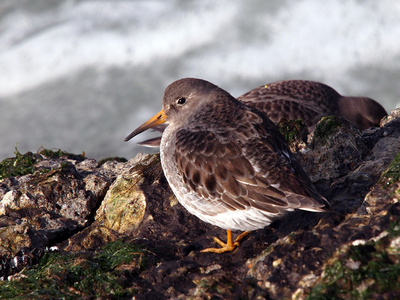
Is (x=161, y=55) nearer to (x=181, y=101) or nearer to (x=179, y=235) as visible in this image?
(x=181, y=101)

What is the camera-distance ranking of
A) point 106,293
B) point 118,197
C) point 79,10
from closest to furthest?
point 106,293, point 118,197, point 79,10

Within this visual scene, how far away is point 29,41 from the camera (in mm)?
13727

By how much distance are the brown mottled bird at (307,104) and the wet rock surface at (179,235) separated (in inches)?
60.5

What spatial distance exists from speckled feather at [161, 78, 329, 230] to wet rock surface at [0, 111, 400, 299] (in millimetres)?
302

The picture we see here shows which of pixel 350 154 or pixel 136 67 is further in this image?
pixel 136 67

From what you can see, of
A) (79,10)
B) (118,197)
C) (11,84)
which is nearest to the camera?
(118,197)

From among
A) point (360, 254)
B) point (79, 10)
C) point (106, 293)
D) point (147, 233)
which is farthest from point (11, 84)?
point (360, 254)

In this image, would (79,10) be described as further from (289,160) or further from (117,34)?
(289,160)

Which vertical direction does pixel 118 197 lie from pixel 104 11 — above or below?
below

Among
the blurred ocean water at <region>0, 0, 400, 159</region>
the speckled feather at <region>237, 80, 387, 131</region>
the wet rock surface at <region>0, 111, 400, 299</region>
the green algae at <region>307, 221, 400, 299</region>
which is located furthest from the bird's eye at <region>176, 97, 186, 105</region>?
the blurred ocean water at <region>0, 0, 400, 159</region>

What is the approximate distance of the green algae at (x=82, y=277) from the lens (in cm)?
397

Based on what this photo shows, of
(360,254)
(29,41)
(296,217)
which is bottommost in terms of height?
(360,254)

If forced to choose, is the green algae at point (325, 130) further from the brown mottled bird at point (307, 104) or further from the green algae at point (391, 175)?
the brown mottled bird at point (307, 104)

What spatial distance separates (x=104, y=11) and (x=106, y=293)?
11919mm
